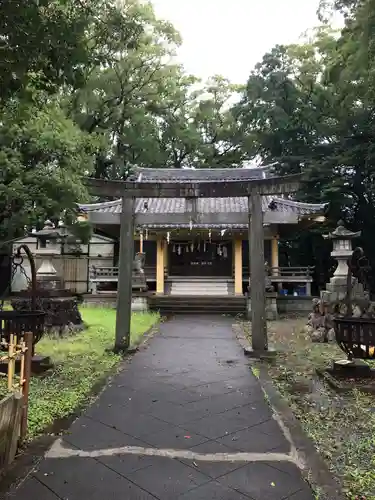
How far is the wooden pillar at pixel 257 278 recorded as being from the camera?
7676 millimetres

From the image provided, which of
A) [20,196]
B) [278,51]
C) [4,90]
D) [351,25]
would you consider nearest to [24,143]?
[20,196]

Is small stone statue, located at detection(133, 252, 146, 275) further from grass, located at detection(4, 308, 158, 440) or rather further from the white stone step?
grass, located at detection(4, 308, 158, 440)

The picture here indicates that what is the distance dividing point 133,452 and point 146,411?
3.63 feet

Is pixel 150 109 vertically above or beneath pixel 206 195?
above

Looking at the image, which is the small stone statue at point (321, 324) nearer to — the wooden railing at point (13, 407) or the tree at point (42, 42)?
the wooden railing at point (13, 407)

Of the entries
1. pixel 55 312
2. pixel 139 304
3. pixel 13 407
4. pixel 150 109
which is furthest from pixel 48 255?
pixel 150 109

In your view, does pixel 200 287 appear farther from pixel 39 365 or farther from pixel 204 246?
pixel 39 365

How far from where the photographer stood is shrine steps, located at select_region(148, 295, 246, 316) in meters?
15.8

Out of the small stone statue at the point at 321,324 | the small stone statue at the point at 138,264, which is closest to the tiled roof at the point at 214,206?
the small stone statue at the point at 138,264

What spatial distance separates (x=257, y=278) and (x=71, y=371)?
12.2 feet

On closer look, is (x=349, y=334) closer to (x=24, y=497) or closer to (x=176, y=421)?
(x=176, y=421)

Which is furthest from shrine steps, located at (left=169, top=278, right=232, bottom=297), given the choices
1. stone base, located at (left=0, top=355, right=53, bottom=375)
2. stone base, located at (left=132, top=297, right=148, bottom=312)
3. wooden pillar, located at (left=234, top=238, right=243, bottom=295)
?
stone base, located at (left=0, top=355, right=53, bottom=375)

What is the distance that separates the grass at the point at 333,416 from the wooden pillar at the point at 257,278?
0.53 metres

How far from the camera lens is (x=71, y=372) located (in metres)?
6.27
